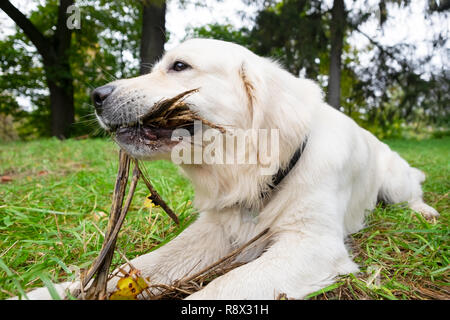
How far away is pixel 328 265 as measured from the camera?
1.40 meters

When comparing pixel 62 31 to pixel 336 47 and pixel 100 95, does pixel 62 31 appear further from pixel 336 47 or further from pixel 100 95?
pixel 100 95

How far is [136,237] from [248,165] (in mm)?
932

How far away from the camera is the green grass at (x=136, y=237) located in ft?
4.41

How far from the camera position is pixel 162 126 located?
1533 mm

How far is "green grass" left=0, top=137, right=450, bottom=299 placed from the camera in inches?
52.9

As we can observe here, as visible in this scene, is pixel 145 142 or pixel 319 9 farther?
pixel 319 9

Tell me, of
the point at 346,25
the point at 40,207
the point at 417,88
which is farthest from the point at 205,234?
the point at 417,88

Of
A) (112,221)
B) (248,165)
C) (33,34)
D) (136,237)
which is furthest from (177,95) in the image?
(33,34)

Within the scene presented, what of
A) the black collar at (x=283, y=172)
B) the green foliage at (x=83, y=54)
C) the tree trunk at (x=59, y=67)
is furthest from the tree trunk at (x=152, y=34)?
the black collar at (x=283, y=172)

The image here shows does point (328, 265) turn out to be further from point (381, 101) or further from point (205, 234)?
point (381, 101)

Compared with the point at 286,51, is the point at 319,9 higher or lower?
higher

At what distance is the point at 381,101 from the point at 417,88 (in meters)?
1.14

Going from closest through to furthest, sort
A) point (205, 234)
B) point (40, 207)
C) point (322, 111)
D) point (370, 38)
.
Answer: point (205, 234) < point (322, 111) < point (40, 207) < point (370, 38)

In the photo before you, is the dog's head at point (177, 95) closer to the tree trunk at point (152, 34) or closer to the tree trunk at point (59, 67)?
the tree trunk at point (152, 34)
